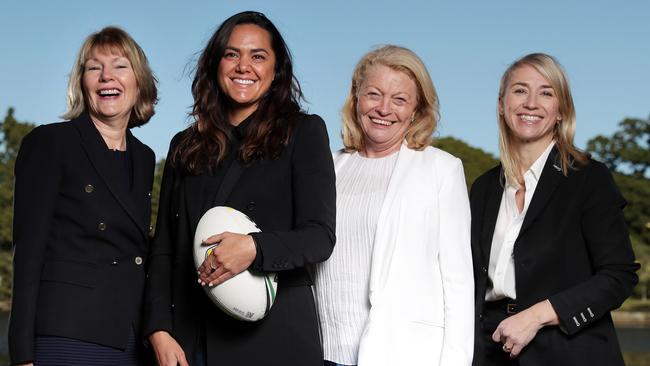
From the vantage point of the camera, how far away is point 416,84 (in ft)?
15.3

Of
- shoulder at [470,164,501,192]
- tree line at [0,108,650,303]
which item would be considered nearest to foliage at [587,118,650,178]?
tree line at [0,108,650,303]

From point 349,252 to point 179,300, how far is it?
88cm

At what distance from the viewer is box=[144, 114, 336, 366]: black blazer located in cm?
403

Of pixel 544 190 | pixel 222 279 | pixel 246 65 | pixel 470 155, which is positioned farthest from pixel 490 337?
pixel 470 155

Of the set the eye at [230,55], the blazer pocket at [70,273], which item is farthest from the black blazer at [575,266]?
the blazer pocket at [70,273]

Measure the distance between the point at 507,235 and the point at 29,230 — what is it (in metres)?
2.49

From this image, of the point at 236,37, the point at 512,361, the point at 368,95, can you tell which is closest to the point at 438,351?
the point at 512,361

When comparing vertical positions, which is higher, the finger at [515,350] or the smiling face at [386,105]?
the smiling face at [386,105]

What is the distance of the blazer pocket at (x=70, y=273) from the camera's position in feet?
13.9

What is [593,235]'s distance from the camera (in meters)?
4.58

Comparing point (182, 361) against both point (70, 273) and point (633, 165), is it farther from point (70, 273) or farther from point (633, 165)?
point (633, 165)

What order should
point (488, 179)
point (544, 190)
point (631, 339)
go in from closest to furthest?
1. point (544, 190)
2. point (488, 179)
3. point (631, 339)

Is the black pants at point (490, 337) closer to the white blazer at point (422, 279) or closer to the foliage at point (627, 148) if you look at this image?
the white blazer at point (422, 279)

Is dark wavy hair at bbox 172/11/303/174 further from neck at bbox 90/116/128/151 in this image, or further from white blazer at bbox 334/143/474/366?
white blazer at bbox 334/143/474/366
